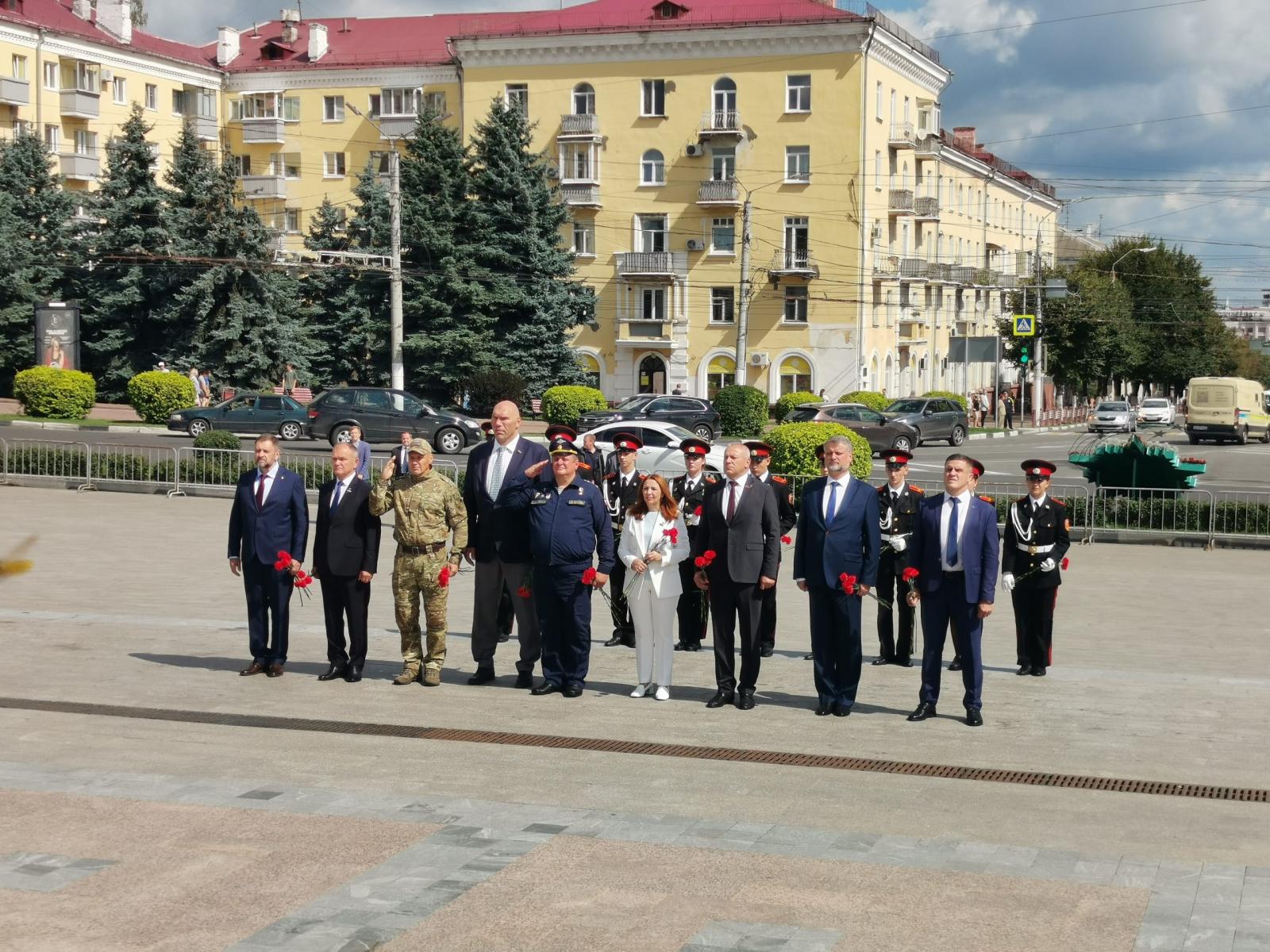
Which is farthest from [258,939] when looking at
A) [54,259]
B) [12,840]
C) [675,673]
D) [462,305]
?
[54,259]

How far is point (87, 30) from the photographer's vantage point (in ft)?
232

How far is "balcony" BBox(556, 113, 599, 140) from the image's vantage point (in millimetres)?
66931

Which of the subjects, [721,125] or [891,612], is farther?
[721,125]

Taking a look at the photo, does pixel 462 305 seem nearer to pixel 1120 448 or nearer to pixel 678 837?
pixel 1120 448

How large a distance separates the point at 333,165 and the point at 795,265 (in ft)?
75.7

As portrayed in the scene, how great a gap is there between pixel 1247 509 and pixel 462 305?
36.3 meters

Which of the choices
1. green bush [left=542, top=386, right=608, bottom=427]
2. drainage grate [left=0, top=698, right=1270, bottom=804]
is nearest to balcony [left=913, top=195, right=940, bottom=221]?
green bush [left=542, top=386, right=608, bottom=427]

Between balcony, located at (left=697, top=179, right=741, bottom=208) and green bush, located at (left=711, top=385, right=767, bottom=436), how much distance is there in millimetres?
17786

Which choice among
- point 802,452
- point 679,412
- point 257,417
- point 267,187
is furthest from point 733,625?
point 267,187

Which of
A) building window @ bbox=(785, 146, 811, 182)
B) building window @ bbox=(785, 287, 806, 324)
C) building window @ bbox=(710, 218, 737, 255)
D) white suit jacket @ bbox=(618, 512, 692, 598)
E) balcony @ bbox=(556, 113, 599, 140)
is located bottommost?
white suit jacket @ bbox=(618, 512, 692, 598)

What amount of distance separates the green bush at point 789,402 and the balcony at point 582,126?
18186mm

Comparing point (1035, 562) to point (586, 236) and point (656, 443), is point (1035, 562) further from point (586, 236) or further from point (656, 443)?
point (586, 236)

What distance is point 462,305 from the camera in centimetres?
5500

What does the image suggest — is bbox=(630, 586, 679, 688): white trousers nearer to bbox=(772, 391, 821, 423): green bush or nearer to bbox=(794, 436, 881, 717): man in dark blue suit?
bbox=(794, 436, 881, 717): man in dark blue suit
